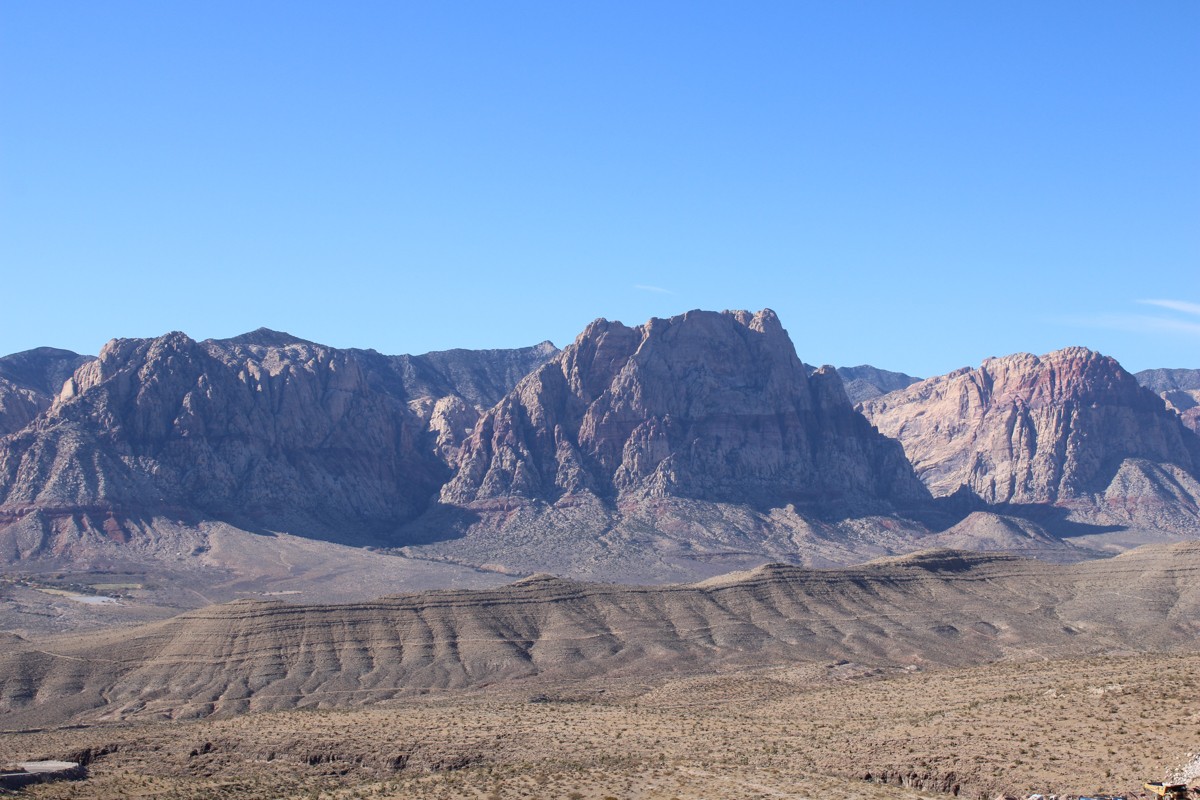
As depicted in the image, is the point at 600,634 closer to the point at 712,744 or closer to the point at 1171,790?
the point at 712,744

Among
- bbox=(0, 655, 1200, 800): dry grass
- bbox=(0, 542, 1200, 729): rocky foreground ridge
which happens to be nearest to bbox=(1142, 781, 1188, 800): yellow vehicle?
bbox=(0, 655, 1200, 800): dry grass

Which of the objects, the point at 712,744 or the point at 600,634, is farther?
the point at 600,634

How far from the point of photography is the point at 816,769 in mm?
69125

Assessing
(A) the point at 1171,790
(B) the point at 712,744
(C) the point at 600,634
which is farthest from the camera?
Result: (C) the point at 600,634

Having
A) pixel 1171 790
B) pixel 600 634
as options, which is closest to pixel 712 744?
pixel 1171 790

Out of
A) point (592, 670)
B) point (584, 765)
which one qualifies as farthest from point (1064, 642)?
point (584, 765)

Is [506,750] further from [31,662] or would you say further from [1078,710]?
[31,662]

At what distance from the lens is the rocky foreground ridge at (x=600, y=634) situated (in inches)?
4833

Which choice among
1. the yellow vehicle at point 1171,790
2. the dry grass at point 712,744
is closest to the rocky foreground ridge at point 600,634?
the dry grass at point 712,744

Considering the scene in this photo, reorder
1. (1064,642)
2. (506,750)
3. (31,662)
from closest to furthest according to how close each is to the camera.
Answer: (506,750) → (31,662) → (1064,642)

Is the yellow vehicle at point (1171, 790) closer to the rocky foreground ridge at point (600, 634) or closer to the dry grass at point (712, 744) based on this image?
the dry grass at point (712, 744)

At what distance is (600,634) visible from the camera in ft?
479

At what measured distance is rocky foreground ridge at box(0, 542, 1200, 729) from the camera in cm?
12275

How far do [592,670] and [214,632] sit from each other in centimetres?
3392
